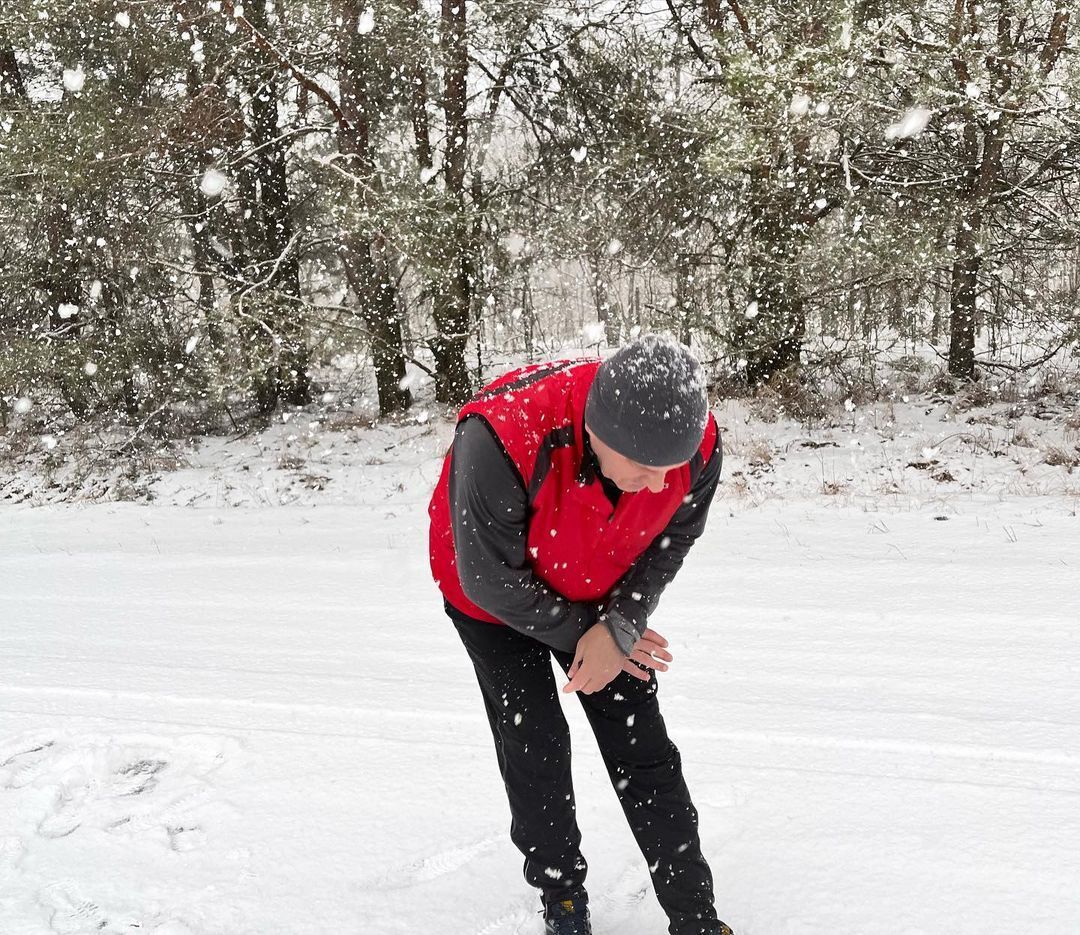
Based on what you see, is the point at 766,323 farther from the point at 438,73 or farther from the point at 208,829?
the point at 208,829

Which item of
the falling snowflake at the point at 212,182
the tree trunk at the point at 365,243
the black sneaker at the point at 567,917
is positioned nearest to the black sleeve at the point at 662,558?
the black sneaker at the point at 567,917

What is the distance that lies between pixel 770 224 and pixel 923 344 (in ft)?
15.3

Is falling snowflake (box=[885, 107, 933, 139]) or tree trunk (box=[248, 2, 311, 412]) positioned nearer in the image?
falling snowflake (box=[885, 107, 933, 139])

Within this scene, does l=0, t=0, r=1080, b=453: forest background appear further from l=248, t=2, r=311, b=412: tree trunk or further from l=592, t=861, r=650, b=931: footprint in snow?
l=592, t=861, r=650, b=931: footprint in snow

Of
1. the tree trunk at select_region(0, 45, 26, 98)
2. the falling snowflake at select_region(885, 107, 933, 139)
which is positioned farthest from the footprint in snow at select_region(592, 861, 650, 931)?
the tree trunk at select_region(0, 45, 26, 98)

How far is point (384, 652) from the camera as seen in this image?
4.00m

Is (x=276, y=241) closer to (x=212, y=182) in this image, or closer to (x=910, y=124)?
(x=212, y=182)

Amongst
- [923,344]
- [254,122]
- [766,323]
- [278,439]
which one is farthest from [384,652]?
[923,344]

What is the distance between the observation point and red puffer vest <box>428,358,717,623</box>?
1.63m

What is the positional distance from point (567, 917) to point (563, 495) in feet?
3.81

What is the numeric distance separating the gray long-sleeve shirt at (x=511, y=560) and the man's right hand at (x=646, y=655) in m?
0.04

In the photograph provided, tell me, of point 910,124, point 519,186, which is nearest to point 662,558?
point 910,124

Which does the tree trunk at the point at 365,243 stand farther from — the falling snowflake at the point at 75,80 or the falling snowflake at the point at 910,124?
the falling snowflake at the point at 910,124

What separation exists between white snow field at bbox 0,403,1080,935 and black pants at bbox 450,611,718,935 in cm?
33
